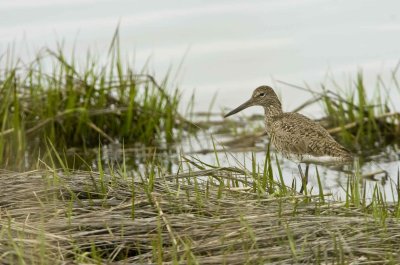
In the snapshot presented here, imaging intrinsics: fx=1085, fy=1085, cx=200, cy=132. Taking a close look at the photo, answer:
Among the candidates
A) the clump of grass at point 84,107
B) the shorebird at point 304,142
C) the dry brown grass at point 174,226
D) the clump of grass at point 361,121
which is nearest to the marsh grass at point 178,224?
the dry brown grass at point 174,226

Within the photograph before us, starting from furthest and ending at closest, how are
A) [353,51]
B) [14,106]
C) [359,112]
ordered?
1. [353,51]
2. [359,112]
3. [14,106]

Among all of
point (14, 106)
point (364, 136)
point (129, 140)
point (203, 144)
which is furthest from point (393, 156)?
point (14, 106)

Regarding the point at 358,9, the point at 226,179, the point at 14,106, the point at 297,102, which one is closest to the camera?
the point at 226,179

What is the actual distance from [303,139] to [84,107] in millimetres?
2527

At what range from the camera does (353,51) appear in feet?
45.9

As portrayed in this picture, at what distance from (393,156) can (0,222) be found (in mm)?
5717

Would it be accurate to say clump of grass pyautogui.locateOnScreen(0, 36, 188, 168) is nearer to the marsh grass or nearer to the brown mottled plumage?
the brown mottled plumage

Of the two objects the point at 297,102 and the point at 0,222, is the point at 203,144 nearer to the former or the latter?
the point at 297,102

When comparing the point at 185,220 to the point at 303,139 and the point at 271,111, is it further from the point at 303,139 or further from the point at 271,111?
the point at 271,111

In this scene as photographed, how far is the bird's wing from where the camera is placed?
9125mm

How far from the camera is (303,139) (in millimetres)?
9234

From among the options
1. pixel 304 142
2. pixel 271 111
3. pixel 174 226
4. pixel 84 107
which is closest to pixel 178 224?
pixel 174 226

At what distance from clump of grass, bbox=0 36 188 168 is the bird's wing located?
1.78 m

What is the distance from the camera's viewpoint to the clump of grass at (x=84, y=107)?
10.7 metres
